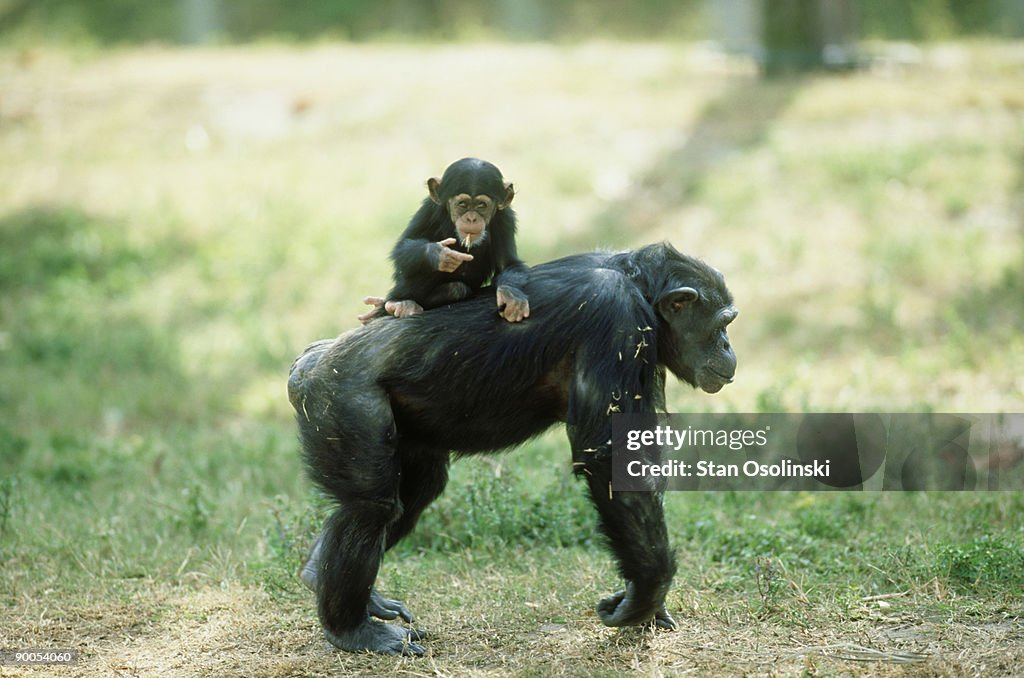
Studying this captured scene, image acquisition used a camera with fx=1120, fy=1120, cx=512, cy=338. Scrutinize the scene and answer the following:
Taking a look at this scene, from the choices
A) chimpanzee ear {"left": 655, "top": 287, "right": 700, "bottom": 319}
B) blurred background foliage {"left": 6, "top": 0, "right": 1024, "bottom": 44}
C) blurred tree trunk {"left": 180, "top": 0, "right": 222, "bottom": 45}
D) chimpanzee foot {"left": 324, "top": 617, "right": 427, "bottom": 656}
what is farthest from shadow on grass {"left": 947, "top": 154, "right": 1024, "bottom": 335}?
blurred tree trunk {"left": 180, "top": 0, "right": 222, "bottom": 45}

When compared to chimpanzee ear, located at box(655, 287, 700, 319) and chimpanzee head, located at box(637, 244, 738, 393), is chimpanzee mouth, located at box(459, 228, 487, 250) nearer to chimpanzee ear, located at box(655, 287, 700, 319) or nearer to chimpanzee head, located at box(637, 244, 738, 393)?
chimpanzee head, located at box(637, 244, 738, 393)

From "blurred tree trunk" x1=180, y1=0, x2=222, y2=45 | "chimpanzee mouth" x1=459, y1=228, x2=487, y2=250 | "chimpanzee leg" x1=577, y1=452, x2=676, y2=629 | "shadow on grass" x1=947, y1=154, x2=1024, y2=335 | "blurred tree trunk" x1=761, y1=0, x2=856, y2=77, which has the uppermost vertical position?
"blurred tree trunk" x1=180, y1=0, x2=222, y2=45

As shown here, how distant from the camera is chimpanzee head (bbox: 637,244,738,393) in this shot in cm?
544

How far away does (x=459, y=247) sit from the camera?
562 cm

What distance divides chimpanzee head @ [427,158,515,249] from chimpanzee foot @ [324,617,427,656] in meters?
1.91

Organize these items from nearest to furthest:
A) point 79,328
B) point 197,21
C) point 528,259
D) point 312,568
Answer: point 312,568, point 79,328, point 528,259, point 197,21

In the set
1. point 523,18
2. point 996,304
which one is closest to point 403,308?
point 996,304

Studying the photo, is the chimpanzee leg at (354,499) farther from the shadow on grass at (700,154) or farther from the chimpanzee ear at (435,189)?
the shadow on grass at (700,154)

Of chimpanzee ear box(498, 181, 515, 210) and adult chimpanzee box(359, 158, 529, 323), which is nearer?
adult chimpanzee box(359, 158, 529, 323)

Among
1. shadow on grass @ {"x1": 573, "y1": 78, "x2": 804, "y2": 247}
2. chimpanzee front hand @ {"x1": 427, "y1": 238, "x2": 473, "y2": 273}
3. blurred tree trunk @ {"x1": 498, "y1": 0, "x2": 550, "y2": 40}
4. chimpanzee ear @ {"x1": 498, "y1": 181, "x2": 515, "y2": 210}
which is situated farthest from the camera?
blurred tree trunk @ {"x1": 498, "y1": 0, "x2": 550, "y2": 40}

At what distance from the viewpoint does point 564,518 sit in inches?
272

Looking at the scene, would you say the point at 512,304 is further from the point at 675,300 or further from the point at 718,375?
the point at 718,375

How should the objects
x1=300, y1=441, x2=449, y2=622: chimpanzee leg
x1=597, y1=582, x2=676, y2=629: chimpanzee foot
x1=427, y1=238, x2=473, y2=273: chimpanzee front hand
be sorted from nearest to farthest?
x1=597, y1=582, x2=676, y2=629: chimpanzee foot → x1=427, y1=238, x2=473, y2=273: chimpanzee front hand → x1=300, y1=441, x2=449, y2=622: chimpanzee leg

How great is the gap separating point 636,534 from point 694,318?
112 cm
